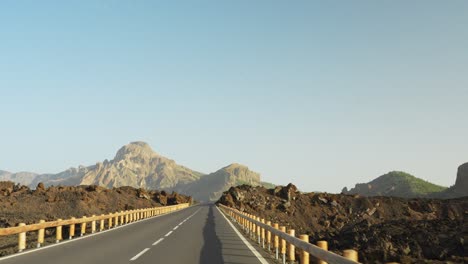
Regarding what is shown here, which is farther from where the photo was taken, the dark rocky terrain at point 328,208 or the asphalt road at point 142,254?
the dark rocky terrain at point 328,208

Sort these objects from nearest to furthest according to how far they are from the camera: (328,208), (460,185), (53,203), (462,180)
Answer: (53,203)
(328,208)
(462,180)
(460,185)

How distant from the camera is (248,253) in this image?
15062 millimetres

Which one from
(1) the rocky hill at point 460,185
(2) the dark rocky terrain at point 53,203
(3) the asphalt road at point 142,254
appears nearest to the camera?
(3) the asphalt road at point 142,254

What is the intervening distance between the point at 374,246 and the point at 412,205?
70.9 metres

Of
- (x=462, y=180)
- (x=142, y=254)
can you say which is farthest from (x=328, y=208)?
(x=462, y=180)

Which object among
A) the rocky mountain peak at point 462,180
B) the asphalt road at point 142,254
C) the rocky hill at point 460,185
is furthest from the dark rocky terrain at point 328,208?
the rocky mountain peak at point 462,180

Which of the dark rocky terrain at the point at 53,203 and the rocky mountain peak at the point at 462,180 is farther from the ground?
the rocky mountain peak at the point at 462,180

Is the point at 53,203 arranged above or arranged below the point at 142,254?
above

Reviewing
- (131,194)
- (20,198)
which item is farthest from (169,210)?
(131,194)

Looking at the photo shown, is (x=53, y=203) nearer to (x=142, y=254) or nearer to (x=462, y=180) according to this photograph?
(x=142, y=254)

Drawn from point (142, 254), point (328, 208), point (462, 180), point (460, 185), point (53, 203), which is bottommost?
point (328, 208)

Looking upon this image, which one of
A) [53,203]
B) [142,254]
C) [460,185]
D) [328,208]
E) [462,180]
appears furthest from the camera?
[460,185]

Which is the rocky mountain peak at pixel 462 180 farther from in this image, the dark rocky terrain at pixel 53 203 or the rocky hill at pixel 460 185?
the dark rocky terrain at pixel 53 203

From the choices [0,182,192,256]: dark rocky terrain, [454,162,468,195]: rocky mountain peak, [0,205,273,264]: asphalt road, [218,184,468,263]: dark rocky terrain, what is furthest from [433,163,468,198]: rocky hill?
[0,205,273,264]: asphalt road
